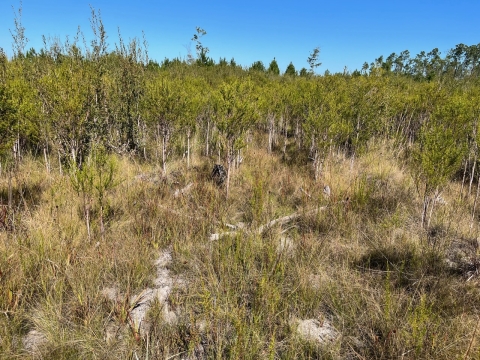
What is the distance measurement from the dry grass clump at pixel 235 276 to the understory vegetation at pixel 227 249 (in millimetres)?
21

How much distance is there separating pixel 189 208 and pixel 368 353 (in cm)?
357

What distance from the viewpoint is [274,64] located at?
2248 centimetres

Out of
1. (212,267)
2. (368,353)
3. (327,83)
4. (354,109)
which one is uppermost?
(327,83)

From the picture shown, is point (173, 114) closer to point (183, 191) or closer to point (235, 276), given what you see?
point (183, 191)

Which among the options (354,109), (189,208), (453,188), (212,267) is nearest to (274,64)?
(354,109)

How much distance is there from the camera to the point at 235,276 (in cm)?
339

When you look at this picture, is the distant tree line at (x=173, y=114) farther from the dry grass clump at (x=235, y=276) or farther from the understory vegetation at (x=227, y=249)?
the dry grass clump at (x=235, y=276)

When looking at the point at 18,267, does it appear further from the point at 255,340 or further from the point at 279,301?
the point at 279,301

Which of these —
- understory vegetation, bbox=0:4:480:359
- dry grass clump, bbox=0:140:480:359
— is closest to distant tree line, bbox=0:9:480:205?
understory vegetation, bbox=0:4:480:359

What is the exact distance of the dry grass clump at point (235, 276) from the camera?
8.23 feet

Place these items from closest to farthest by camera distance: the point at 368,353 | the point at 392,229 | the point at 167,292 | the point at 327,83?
the point at 368,353, the point at 167,292, the point at 392,229, the point at 327,83

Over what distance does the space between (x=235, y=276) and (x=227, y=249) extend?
0.60 metres

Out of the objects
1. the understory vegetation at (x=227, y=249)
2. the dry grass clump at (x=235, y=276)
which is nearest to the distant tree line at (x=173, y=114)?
the understory vegetation at (x=227, y=249)

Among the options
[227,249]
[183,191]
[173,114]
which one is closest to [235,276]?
[227,249]
